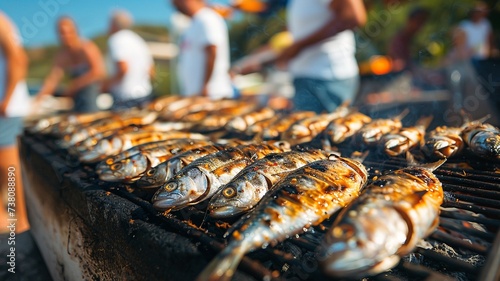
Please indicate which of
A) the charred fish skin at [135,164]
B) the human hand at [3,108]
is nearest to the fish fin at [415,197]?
the charred fish skin at [135,164]

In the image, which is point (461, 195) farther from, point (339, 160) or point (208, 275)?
point (208, 275)

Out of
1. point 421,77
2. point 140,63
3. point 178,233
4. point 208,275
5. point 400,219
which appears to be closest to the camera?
point 208,275

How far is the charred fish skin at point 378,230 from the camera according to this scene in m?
1.42

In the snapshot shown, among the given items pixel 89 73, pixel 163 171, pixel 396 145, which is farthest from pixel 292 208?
pixel 89 73

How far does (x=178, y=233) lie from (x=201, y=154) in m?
1.01

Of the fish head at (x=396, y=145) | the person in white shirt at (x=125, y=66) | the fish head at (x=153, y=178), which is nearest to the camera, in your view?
the fish head at (x=153, y=178)

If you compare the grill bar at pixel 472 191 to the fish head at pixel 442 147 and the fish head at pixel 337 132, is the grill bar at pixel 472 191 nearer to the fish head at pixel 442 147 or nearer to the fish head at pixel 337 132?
the fish head at pixel 442 147

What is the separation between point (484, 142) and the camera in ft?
9.07

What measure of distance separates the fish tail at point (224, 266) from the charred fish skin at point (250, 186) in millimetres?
441

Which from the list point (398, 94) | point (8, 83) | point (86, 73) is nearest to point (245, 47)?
point (398, 94)

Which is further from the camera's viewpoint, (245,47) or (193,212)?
(245,47)

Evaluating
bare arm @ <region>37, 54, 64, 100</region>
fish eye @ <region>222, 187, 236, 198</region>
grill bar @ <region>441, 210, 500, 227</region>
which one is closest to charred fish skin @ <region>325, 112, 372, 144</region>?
grill bar @ <region>441, 210, 500, 227</region>

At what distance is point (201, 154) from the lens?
2863 millimetres

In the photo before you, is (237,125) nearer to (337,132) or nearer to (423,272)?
(337,132)
